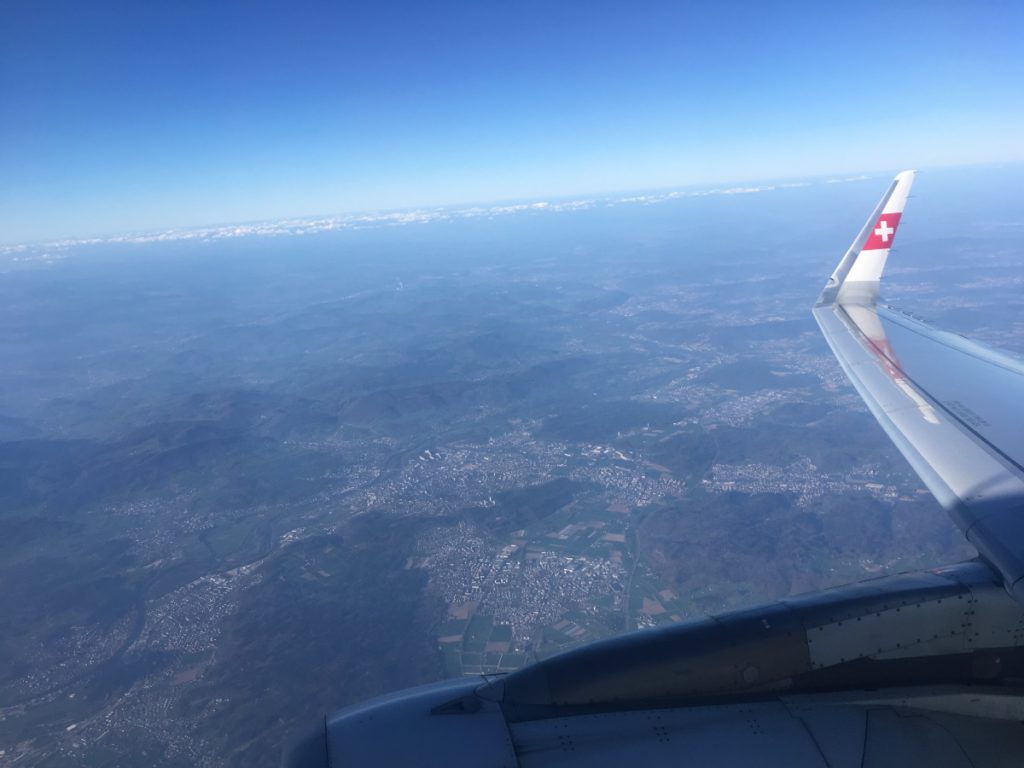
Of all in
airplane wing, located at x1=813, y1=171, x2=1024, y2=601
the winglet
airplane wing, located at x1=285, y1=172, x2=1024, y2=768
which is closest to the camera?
airplane wing, located at x1=285, y1=172, x2=1024, y2=768

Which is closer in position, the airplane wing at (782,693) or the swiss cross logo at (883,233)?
the airplane wing at (782,693)

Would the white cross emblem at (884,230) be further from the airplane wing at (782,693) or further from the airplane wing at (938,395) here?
the airplane wing at (782,693)

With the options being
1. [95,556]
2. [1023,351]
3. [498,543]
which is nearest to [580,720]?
[498,543]

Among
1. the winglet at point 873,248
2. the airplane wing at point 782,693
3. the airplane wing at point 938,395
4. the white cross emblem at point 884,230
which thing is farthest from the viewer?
the white cross emblem at point 884,230

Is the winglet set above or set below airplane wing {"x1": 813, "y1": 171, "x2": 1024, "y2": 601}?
above

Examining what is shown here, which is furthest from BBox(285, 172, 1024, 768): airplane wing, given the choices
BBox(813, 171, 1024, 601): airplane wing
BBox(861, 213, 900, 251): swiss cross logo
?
BBox(861, 213, 900, 251): swiss cross logo

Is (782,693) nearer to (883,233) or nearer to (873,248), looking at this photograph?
(883,233)

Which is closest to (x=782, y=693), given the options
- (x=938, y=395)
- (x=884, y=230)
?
(x=938, y=395)

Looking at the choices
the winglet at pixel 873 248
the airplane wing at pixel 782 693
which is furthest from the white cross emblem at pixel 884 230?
the airplane wing at pixel 782 693

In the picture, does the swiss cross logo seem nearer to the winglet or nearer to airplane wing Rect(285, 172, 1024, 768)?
the winglet
